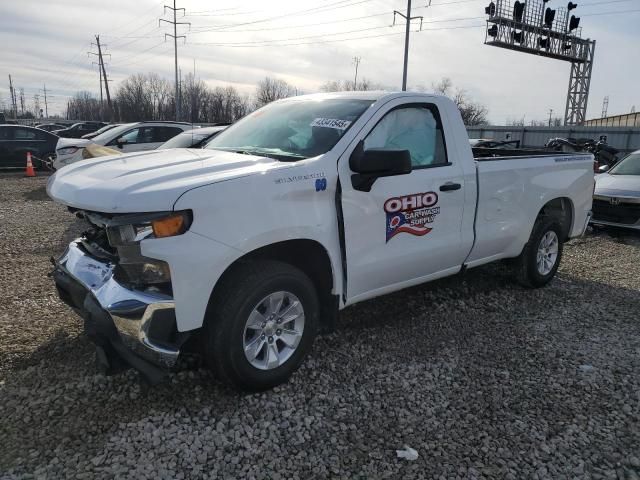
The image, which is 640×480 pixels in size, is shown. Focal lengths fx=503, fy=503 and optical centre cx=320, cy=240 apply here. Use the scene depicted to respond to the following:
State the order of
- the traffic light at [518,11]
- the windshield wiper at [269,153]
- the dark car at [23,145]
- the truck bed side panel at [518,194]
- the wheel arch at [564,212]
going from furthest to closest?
the traffic light at [518,11] → the dark car at [23,145] → the wheel arch at [564,212] → the truck bed side panel at [518,194] → the windshield wiper at [269,153]

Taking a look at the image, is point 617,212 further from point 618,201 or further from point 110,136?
point 110,136

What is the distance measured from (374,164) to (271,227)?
83cm

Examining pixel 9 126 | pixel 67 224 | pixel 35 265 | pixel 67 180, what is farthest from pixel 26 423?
pixel 9 126

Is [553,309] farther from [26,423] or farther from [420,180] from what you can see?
[26,423]

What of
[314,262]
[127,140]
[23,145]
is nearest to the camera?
[314,262]

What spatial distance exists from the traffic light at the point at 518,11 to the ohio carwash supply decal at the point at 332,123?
3457 centimetres

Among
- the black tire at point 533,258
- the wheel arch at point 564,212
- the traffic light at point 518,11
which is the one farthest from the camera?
the traffic light at point 518,11

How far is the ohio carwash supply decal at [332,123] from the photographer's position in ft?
12.0

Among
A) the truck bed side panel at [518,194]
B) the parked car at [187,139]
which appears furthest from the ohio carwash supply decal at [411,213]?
the parked car at [187,139]

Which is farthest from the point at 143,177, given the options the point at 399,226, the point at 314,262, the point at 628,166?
the point at 628,166

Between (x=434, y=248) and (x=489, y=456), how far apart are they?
1.75 meters

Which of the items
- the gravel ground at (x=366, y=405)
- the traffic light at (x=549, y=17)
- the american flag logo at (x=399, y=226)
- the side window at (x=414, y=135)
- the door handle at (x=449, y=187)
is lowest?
the gravel ground at (x=366, y=405)

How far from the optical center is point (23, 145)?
1670cm

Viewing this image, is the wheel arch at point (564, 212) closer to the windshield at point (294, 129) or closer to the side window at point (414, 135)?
the side window at point (414, 135)
